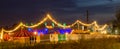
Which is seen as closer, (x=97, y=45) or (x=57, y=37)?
(x=97, y=45)

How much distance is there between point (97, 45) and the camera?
923 inches

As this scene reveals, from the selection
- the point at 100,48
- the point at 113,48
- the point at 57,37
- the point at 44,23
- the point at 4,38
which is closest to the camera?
the point at 100,48

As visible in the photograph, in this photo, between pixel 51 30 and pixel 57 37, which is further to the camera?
pixel 51 30

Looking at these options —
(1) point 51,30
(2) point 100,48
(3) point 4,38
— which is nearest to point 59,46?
(2) point 100,48

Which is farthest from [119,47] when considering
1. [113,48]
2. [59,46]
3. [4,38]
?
[4,38]

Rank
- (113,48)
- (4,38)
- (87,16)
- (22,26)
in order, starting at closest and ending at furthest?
(113,48) < (4,38) < (22,26) < (87,16)

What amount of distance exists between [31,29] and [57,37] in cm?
1215

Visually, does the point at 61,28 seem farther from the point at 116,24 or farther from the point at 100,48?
the point at 100,48

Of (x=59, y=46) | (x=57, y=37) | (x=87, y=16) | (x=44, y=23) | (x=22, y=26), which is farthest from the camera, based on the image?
(x=87, y=16)

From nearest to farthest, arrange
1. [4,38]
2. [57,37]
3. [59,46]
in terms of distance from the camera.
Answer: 1. [59,46]
2. [57,37]
3. [4,38]

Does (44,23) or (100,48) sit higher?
(44,23)

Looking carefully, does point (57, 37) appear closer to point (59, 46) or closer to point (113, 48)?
point (113, 48)

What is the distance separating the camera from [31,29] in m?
50.7

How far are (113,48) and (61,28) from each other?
97.3 ft
